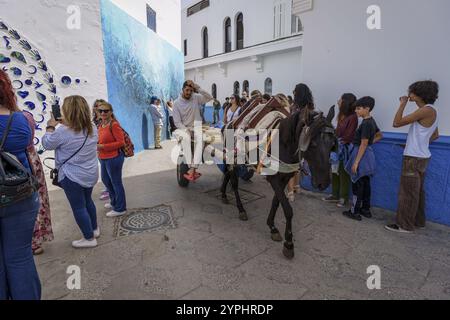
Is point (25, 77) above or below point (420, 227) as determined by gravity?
above

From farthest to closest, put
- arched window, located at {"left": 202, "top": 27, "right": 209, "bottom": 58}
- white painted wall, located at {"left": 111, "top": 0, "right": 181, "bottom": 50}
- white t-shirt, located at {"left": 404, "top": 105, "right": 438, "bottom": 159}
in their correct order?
arched window, located at {"left": 202, "top": 27, "right": 209, "bottom": 58} → white painted wall, located at {"left": 111, "top": 0, "right": 181, "bottom": 50} → white t-shirt, located at {"left": 404, "top": 105, "right": 438, "bottom": 159}

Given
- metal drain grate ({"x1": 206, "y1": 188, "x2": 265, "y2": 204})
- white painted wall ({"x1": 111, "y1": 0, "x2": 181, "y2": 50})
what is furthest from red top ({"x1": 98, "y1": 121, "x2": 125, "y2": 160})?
white painted wall ({"x1": 111, "y1": 0, "x2": 181, "y2": 50})

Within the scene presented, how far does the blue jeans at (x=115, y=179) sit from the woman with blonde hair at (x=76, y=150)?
76 cm

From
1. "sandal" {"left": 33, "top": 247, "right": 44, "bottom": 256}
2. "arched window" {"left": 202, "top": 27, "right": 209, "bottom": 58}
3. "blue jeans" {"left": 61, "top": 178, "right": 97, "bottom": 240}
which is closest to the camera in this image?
"blue jeans" {"left": 61, "top": 178, "right": 97, "bottom": 240}

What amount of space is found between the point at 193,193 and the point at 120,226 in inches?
66.7

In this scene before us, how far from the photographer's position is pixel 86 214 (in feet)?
9.96

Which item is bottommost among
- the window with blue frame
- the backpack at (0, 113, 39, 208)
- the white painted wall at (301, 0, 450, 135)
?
the backpack at (0, 113, 39, 208)

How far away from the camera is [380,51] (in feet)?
13.7

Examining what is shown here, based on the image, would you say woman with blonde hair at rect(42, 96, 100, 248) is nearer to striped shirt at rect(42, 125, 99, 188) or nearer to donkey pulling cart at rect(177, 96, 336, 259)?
striped shirt at rect(42, 125, 99, 188)

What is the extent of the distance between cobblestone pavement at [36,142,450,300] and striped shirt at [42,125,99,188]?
3.01 feet

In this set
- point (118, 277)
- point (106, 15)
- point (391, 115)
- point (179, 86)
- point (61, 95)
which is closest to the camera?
point (118, 277)

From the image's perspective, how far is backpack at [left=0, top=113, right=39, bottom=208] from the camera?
1.63m
